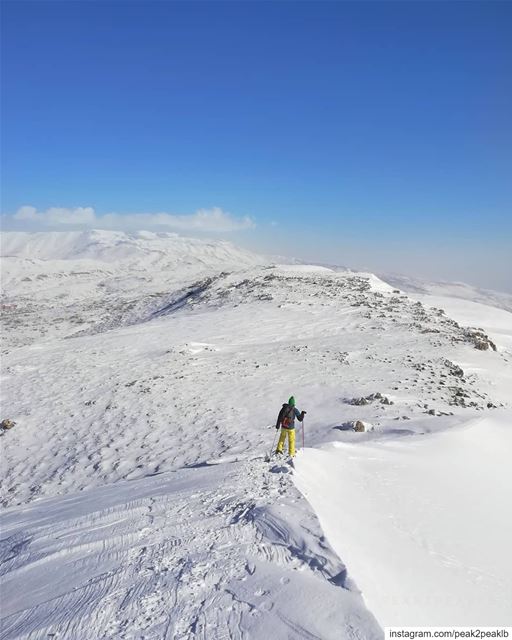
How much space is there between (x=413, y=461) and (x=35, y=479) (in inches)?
417

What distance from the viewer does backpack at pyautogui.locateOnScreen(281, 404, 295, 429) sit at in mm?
10055

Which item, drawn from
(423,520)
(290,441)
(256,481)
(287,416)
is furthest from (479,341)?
(256,481)

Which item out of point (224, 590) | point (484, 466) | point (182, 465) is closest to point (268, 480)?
point (224, 590)

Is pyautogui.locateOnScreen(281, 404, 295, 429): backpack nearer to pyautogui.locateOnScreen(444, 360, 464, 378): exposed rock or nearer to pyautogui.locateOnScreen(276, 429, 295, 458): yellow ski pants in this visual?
pyautogui.locateOnScreen(276, 429, 295, 458): yellow ski pants

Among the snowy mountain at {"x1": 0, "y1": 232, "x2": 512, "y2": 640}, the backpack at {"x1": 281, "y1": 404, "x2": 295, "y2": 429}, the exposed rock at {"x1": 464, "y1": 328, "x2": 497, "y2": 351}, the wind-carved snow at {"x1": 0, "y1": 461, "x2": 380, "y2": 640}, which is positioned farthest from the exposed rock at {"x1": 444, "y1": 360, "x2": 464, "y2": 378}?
the wind-carved snow at {"x1": 0, "y1": 461, "x2": 380, "y2": 640}

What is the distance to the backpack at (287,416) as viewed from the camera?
10055 mm

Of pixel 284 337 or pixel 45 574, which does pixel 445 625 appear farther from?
pixel 284 337

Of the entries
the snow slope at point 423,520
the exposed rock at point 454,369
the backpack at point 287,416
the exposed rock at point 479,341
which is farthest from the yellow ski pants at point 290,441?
the exposed rock at point 479,341

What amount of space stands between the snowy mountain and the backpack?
35.1 inches

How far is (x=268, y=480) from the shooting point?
7789 mm

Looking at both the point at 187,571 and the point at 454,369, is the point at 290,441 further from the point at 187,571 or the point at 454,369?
the point at 454,369

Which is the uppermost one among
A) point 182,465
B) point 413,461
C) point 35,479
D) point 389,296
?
point 389,296

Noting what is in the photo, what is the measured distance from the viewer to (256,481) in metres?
7.83

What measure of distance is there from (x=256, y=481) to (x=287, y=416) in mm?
2440
